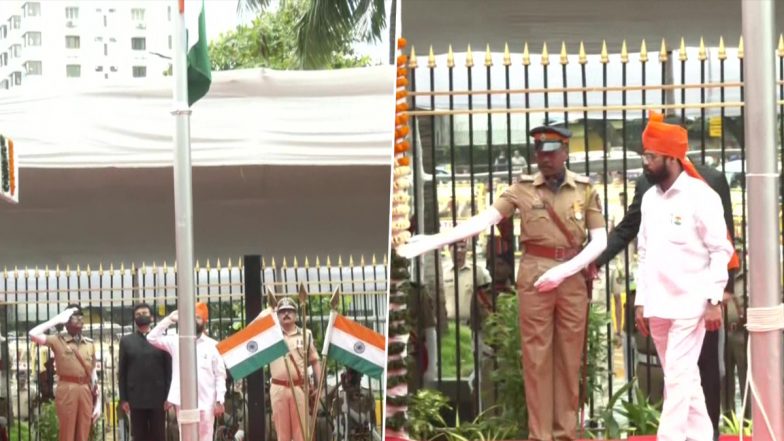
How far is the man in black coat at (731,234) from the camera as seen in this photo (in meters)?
6.78

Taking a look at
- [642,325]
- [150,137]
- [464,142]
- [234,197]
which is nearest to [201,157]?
[150,137]

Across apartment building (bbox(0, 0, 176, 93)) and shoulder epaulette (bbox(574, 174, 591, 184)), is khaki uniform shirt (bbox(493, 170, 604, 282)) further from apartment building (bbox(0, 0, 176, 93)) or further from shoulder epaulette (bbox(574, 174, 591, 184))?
apartment building (bbox(0, 0, 176, 93))

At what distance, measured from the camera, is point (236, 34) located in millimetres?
21125

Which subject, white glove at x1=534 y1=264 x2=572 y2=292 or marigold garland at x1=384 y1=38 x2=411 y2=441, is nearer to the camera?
white glove at x1=534 y1=264 x2=572 y2=292

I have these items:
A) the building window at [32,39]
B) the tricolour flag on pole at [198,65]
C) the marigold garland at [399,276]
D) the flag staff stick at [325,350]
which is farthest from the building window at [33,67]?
the marigold garland at [399,276]

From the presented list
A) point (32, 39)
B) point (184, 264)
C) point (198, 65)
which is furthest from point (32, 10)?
point (184, 264)

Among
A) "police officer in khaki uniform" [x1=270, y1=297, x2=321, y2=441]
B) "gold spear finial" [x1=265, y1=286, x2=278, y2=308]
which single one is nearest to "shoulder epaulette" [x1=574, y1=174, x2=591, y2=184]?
"gold spear finial" [x1=265, y1=286, x2=278, y2=308]

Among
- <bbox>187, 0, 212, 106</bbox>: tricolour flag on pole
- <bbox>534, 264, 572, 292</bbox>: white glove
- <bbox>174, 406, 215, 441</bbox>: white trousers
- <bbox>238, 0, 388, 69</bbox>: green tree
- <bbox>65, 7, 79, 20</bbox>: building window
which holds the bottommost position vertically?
<bbox>174, 406, 215, 441</bbox>: white trousers

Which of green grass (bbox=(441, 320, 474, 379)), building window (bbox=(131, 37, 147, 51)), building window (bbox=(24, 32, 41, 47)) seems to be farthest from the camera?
building window (bbox=(131, 37, 147, 51))

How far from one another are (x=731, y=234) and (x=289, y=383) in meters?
4.10

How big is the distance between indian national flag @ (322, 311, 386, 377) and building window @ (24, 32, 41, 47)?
56.1 ft

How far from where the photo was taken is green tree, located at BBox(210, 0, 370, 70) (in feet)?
63.7

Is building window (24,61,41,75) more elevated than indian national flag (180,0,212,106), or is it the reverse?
building window (24,61,41,75)

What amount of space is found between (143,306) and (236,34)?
38.6 ft
